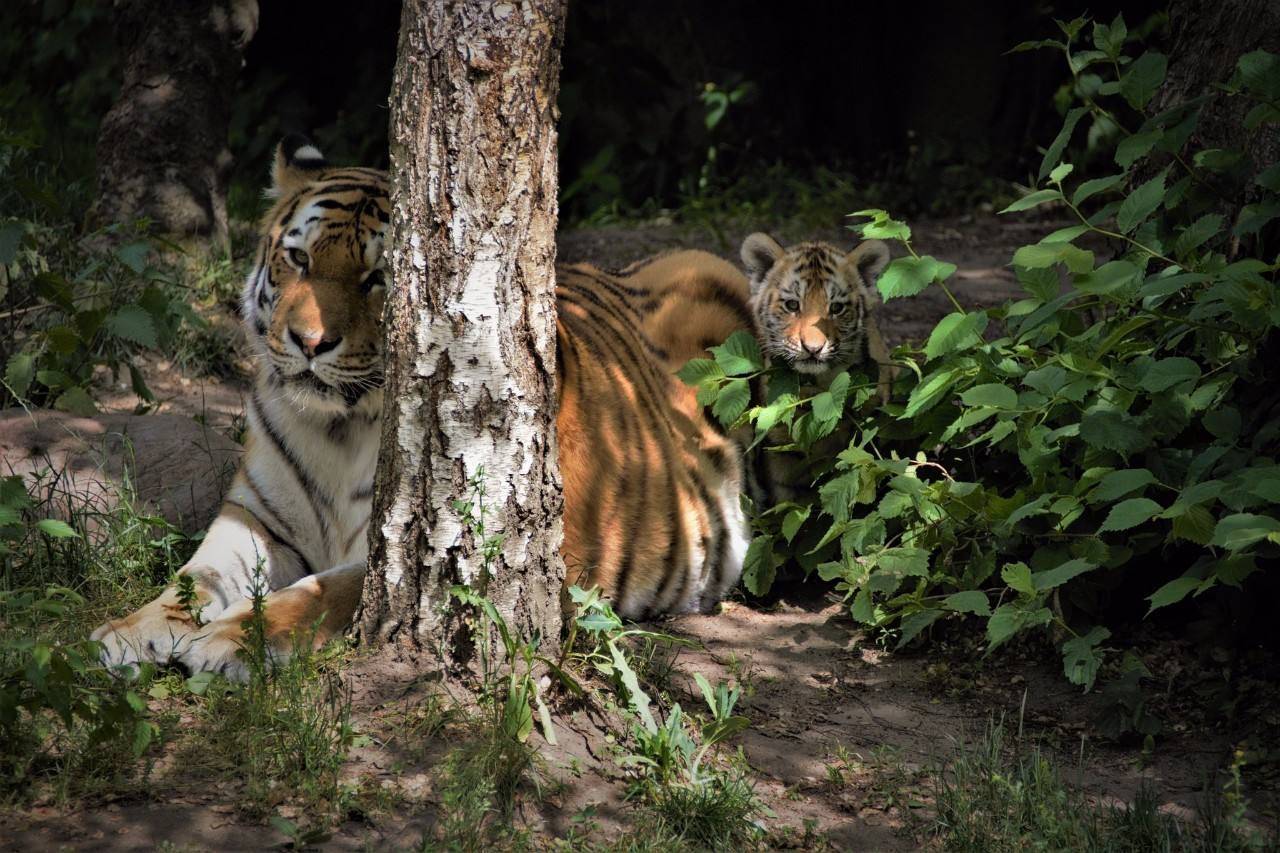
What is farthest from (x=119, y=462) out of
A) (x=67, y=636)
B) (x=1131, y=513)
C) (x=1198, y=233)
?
(x=1198, y=233)

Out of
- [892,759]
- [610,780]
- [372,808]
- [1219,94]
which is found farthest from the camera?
[1219,94]

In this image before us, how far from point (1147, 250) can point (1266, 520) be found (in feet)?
3.13

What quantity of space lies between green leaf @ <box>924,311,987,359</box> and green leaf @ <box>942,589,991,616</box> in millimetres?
718

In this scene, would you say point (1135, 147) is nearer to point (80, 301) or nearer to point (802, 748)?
point (802, 748)

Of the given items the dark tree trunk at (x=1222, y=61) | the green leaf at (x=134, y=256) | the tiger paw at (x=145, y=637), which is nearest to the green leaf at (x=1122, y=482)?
the dark tree trunk at (x=1222, y=61)

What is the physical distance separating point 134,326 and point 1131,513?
135 inches

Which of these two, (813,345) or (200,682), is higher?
(813,345)

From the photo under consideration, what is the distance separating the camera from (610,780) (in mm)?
3400

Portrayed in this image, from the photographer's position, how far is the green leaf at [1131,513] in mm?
3441

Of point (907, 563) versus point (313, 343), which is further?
point (907, 563)

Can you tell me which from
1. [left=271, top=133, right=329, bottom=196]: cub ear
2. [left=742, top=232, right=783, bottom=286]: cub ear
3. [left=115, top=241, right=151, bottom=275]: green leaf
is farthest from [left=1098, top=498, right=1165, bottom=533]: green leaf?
[left=115, top=241, right=151, bottom=275]: green leaf

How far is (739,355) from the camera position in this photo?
15.1ft

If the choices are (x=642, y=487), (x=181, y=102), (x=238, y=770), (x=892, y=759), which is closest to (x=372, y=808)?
(x=238, y=770)

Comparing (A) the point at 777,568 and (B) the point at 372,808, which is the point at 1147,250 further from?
(B) the point at 372,808
